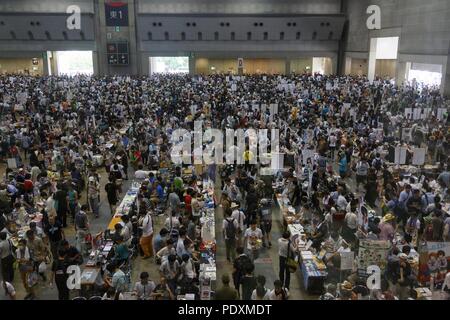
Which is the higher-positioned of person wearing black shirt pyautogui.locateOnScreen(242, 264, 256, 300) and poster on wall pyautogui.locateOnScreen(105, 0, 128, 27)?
poster on wall pyautogui.locateOnScreen(105, 0, 128, 27)

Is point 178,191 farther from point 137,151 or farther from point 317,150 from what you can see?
point 317,150

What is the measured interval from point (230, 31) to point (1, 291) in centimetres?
3997

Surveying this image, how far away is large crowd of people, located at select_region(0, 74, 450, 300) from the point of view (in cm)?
777

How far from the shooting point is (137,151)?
1599 cm

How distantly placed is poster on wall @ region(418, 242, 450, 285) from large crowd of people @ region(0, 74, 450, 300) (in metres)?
0.03

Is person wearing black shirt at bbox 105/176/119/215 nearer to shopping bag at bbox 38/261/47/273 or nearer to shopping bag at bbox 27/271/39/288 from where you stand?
shopping bag at bbox 38/261/47/273

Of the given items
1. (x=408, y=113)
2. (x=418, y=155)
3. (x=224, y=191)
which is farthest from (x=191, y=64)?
(x=224, y=191)

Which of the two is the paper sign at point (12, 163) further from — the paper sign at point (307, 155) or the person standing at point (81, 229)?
the paper sign at point (307, 155)

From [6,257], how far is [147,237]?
2.84 m

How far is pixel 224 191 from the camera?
11453mm

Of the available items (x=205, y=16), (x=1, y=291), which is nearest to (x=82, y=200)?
(x=1, y=291)

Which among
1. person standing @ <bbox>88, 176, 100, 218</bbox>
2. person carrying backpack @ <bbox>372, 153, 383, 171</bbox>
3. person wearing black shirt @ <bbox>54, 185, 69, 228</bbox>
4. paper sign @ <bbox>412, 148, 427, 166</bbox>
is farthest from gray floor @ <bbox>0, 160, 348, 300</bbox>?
paper sign @ <bbox>412, 148, 427, 166</bbox>

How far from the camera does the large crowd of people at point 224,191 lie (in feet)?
25.5

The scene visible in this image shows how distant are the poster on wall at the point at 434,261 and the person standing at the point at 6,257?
301 inches
